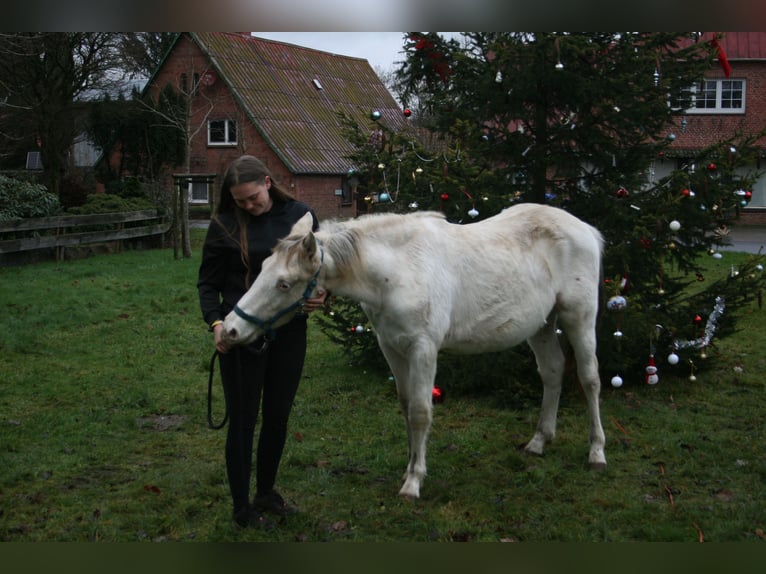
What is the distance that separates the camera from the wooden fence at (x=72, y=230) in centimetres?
1485

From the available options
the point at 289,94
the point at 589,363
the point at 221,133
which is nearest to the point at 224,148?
the point at 221,133

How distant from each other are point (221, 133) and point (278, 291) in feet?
78.9

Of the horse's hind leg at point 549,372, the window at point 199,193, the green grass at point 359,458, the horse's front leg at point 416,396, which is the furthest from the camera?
the window at point 199,193

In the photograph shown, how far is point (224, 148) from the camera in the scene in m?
26.5

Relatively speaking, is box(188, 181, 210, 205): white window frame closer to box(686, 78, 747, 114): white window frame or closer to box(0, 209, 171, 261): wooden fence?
box(0, 209, 171, 261): wooden fence

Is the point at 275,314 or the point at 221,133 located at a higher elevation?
the point at 221,133

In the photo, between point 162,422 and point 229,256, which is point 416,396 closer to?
point 229,256

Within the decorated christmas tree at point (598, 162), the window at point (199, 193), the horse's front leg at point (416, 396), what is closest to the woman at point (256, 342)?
the horse's front leg at point (416, 396)

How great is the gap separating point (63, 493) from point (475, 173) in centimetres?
403

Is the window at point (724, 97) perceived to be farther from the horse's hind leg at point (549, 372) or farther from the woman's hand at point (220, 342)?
the woman's hand at point (220, 342)

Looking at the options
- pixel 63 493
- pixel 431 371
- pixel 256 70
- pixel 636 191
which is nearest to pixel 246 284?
pixel 431 371

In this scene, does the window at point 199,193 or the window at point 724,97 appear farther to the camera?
the window at point 199,193

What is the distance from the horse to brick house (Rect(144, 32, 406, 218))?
17.8 m

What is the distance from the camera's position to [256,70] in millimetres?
24156
